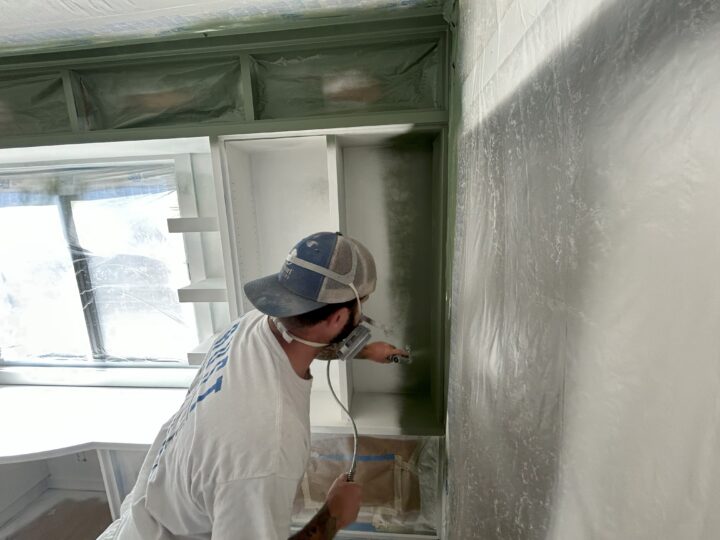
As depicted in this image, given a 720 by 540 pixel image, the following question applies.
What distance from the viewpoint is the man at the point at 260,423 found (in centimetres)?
68

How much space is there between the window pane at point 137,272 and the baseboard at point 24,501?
2.75 feet

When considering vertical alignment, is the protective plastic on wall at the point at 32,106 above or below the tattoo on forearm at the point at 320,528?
above

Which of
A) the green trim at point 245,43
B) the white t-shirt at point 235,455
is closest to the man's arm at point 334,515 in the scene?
the white t-shirt at point 235,455

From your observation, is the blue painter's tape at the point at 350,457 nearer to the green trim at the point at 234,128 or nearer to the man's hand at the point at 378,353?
the man's hand at the point at 378,353

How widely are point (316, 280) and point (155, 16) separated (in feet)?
3.25

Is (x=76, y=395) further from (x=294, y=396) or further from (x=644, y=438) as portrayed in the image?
(x=644, y=438)

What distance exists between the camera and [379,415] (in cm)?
147

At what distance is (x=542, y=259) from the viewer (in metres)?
0.42

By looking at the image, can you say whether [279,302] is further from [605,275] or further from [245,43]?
[245,43]

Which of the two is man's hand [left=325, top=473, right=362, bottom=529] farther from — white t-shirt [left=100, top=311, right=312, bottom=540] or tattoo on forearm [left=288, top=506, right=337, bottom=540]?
white t-shirt [left=100, top=311, right=312, bottom=540]

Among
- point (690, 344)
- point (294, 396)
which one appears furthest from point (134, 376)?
point (690, 344)

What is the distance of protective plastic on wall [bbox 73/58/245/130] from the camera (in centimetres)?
129

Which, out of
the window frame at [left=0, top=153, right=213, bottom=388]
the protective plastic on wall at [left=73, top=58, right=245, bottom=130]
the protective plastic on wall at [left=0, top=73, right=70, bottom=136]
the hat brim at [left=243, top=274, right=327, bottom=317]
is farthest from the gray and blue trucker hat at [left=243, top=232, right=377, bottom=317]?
the protective plastic on wall at [left=0, top=73, right=70, bottom=136]

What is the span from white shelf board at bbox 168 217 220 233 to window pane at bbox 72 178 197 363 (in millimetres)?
395
